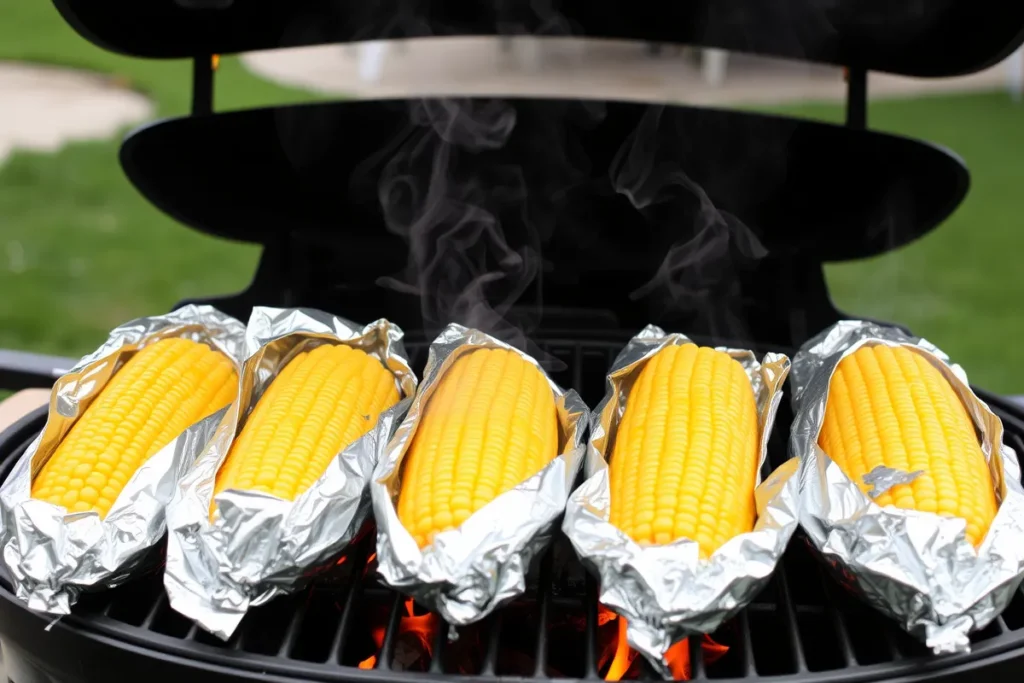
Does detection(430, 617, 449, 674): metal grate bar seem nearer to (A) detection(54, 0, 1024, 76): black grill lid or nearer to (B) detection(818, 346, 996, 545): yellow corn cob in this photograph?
(B) detection(818, 346, 996, 545): yellow corn cob

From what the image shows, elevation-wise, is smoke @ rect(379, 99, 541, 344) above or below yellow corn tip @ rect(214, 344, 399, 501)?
above

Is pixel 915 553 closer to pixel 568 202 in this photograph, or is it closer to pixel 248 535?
pixel 248 535

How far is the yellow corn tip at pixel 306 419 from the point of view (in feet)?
4.26

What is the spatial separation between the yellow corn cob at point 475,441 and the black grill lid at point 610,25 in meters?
0.71

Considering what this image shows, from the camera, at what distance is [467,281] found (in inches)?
80.3

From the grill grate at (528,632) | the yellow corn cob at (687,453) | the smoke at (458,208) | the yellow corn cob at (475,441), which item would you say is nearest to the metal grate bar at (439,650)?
the grill grate at (528,632)

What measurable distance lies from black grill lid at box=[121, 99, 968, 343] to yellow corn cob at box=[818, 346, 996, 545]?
361 mm

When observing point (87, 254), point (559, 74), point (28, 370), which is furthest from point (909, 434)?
point (559, 74)

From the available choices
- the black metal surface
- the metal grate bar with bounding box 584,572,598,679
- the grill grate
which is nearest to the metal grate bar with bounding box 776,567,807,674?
the grill grate

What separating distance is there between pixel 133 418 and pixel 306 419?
0.86 feet

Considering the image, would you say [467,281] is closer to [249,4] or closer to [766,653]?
[249,4]

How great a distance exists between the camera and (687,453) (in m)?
1.32

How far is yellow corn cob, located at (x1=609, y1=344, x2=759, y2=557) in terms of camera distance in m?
1.21

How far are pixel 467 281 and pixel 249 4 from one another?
26.4 inches
